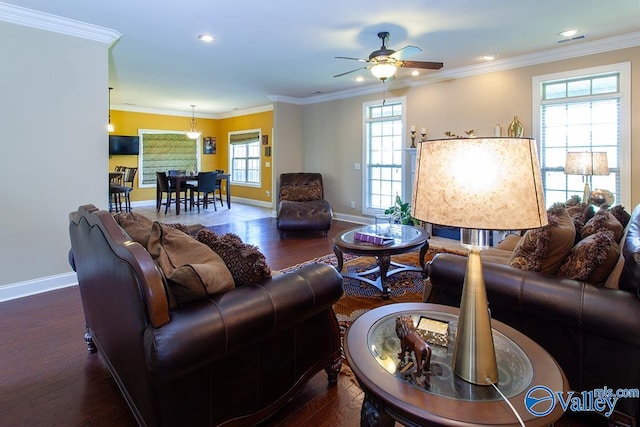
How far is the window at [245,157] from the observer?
969 cm

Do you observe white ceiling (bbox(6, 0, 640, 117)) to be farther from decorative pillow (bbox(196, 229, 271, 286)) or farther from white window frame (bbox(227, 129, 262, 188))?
white window frame (bbox(227, 129, 262, 188))

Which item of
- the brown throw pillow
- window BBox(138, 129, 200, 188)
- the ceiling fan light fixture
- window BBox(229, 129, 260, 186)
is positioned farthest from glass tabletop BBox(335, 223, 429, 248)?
window BBox(138, 129, 200, 188)

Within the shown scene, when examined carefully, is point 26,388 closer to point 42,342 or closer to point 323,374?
point 42,342

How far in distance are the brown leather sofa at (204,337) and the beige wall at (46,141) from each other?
2077 mm

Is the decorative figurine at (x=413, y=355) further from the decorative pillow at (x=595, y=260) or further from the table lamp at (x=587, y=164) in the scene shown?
the table lamp at (x=587, y=164)

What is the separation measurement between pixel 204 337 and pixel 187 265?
288mm

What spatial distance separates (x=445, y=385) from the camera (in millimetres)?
1075

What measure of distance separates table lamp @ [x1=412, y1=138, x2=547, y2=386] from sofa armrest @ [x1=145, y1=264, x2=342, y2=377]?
76 cm

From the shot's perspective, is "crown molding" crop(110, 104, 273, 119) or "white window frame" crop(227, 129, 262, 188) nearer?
"crown molding" crop(110, 104, 273, 119)

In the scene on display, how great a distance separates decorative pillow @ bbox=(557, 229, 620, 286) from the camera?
161 centimetres

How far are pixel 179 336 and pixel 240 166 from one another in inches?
376

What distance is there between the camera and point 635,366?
1444 millimetres

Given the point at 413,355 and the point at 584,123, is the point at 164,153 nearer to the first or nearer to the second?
the point at 584,123

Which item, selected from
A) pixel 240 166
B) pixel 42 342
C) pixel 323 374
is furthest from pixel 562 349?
pixel 240 166
